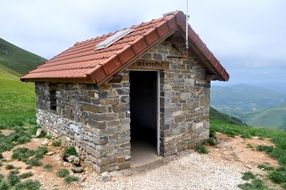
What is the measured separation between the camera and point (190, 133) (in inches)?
468

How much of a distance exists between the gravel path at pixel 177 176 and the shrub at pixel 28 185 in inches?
47.2

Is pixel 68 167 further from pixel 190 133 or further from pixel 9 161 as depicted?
pixel 190 133

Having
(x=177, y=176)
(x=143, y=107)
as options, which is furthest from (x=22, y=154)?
(x=143, y=107)

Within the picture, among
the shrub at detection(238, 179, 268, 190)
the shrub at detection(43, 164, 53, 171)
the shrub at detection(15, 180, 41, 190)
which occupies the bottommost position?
the shrub at detection(238, 179, 268, 190)

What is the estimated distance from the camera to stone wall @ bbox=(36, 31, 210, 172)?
936 cm

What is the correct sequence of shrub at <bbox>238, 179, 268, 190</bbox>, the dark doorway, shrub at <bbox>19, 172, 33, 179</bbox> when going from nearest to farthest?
shrub at <bbox>238, 179, 268, 190</bbox> → shrub at <bbox>19, 172, 33, 179</bbox> → the dark doorway

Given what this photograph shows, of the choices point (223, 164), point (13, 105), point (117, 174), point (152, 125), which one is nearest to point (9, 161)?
point (117, 174)

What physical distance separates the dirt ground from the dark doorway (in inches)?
90.9

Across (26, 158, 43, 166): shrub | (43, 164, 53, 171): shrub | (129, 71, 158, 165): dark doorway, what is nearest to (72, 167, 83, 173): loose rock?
(43, 164, 53, 171): shrub

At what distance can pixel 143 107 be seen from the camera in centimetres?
1420

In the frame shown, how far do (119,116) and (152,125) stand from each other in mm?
4336

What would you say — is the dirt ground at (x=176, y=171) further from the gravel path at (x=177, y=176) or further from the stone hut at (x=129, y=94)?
the stone hut at (x=129, y=94)

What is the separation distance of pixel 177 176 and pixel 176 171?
0.39 m

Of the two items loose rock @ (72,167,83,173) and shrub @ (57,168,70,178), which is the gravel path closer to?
loose rock @ (72,167,83,173)
